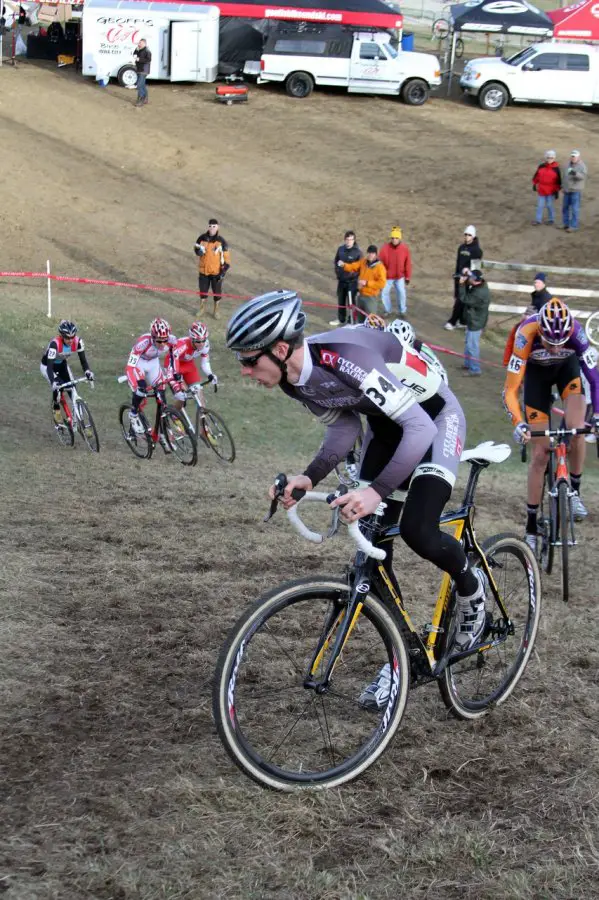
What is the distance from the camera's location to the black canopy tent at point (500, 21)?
42250mm

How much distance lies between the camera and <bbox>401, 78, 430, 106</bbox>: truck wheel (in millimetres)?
40094

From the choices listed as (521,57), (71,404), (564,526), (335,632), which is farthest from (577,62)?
(335,632)

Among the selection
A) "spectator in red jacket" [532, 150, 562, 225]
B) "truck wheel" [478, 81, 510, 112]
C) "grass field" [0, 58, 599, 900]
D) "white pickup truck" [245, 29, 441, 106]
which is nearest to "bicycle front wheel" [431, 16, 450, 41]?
Result: "truck wheel" [478, 81, 510, 112]

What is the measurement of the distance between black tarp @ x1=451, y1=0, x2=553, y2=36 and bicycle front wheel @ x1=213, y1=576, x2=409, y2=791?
40422 millimetres

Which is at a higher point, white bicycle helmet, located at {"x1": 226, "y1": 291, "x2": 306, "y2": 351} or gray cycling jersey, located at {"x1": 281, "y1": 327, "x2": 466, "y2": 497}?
white bicycle helmet, located at {"x1": 226, "y1": 291, "x2": 306, "y2": 351}

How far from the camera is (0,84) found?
38.8 meters

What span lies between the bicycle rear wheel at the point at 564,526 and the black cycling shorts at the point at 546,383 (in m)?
0.96

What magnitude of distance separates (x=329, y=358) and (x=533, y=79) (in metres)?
38.7

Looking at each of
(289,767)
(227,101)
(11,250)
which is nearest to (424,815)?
(289,767)

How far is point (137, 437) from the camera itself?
1537 centimetres

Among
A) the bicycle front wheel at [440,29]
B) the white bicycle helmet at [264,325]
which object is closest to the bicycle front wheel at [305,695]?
the white bicycle helmet at [264,325]

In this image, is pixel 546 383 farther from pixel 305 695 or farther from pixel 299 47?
pixel 299 47

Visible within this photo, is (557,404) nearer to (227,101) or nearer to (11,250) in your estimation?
(11,250)

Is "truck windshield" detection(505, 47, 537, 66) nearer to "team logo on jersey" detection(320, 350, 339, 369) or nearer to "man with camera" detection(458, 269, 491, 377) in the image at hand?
"man with camera" detection(458, 269, 491, 377)
